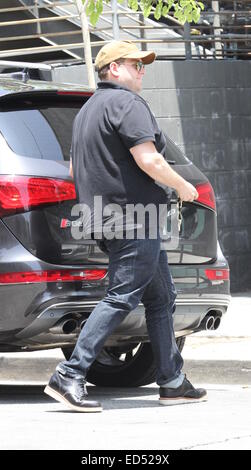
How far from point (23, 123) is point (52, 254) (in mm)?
716

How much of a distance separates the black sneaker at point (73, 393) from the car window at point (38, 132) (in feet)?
3.76

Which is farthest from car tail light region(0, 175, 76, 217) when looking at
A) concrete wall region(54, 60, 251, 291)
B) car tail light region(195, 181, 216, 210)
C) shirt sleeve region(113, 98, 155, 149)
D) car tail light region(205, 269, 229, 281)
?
concrete wall region(54, 60, 251, 291)

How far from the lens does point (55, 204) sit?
20.6 feet

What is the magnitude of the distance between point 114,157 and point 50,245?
0.56 m

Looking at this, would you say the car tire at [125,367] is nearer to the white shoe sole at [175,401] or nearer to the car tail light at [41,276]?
the white shoe sole at [175,401]

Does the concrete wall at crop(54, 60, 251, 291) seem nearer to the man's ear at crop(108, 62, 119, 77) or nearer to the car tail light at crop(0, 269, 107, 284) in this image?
the man's ear at crop(108, 62, 119, 77)

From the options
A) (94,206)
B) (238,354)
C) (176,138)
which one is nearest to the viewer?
(94,206)

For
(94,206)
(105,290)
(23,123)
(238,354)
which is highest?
(23,123)

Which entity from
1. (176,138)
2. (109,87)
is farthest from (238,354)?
(176,138)

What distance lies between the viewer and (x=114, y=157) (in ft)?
20.2

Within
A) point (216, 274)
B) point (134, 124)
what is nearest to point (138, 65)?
point (134, 124)

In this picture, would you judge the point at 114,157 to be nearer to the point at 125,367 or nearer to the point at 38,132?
the point at 38,132

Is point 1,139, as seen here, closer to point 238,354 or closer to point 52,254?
point 52,254

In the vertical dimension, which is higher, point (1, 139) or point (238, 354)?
point (1, 139)
